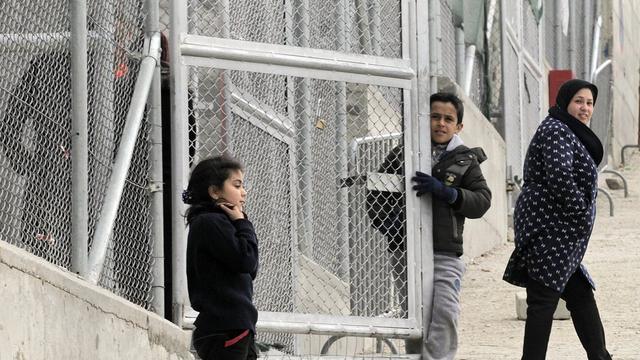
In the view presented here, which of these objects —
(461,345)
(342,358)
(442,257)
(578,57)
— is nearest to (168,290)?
(342,358)

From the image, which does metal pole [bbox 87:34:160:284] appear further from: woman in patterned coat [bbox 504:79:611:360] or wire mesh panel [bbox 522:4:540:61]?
wire mesh panel [bbox 522:4:540:61]

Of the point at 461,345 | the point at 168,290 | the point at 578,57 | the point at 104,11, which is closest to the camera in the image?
the point at 104,11

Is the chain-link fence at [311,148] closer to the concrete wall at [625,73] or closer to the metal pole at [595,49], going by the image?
the metal pole at [595,49]

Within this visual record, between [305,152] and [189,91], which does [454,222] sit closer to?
[305,152]

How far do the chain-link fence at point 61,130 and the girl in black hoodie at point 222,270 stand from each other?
0.57 m

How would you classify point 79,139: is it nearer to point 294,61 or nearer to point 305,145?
point 294,61

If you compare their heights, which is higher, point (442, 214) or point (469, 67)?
point (469, 67)

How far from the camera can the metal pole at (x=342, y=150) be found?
27.4 ft

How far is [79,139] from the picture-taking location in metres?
6.71

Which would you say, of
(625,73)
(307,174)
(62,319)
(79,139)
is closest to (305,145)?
(307,174)

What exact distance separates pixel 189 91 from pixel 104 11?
719 mm

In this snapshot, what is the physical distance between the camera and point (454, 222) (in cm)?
845

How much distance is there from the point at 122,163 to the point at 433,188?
173 centimetres

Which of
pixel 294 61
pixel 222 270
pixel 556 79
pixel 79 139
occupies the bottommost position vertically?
pixel 222 270
